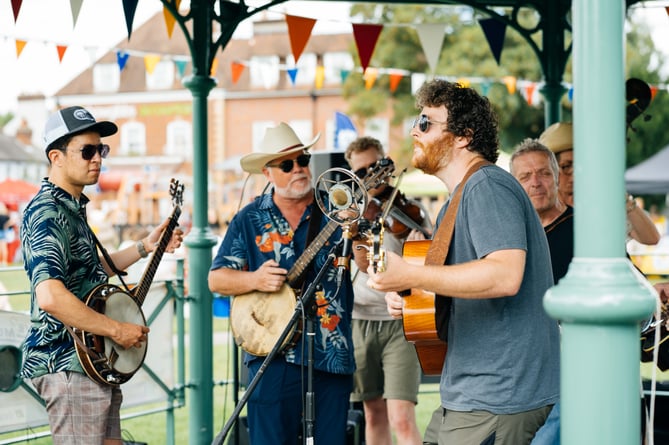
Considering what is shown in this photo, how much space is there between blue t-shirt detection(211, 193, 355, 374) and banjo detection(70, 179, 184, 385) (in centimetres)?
53

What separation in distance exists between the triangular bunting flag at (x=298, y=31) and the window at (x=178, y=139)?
4304 centimetres

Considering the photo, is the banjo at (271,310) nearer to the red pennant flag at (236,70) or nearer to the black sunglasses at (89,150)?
the black sunglasses at (89,150)

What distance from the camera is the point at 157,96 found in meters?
50.2

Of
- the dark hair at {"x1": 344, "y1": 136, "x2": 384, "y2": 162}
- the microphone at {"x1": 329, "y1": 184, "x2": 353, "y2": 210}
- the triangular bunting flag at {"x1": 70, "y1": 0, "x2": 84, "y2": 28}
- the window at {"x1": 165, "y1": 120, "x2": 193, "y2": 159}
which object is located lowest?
the microphone at {"x1": 329, "y1": 184, "x2": 353, "y2": 210}

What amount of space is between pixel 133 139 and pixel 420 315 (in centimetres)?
4991

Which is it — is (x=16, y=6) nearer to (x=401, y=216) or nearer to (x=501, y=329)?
(x=401, y=216)

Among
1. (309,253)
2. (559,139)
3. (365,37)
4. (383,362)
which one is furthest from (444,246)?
(365,37)

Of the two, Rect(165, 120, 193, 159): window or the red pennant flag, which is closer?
the red pennant flag

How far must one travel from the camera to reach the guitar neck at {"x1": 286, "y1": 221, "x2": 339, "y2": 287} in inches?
166

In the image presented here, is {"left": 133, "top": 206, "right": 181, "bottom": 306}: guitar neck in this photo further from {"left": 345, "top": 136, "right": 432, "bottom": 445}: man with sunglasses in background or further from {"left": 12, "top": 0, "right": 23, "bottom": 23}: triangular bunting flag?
{"left": 12, "top": 0, "right": 23, "bottom": 23}: triangular bunting flag

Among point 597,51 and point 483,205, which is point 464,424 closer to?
point 483,205

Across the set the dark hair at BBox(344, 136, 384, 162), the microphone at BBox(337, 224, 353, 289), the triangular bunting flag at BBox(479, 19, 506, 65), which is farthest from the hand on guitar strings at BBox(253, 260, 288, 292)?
the triangular bunting flag at BBox(479, 19, 506, 65)

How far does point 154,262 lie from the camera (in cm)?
437

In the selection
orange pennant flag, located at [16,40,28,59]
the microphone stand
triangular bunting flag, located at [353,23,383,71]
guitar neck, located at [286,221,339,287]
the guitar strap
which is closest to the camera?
the guitar strap
